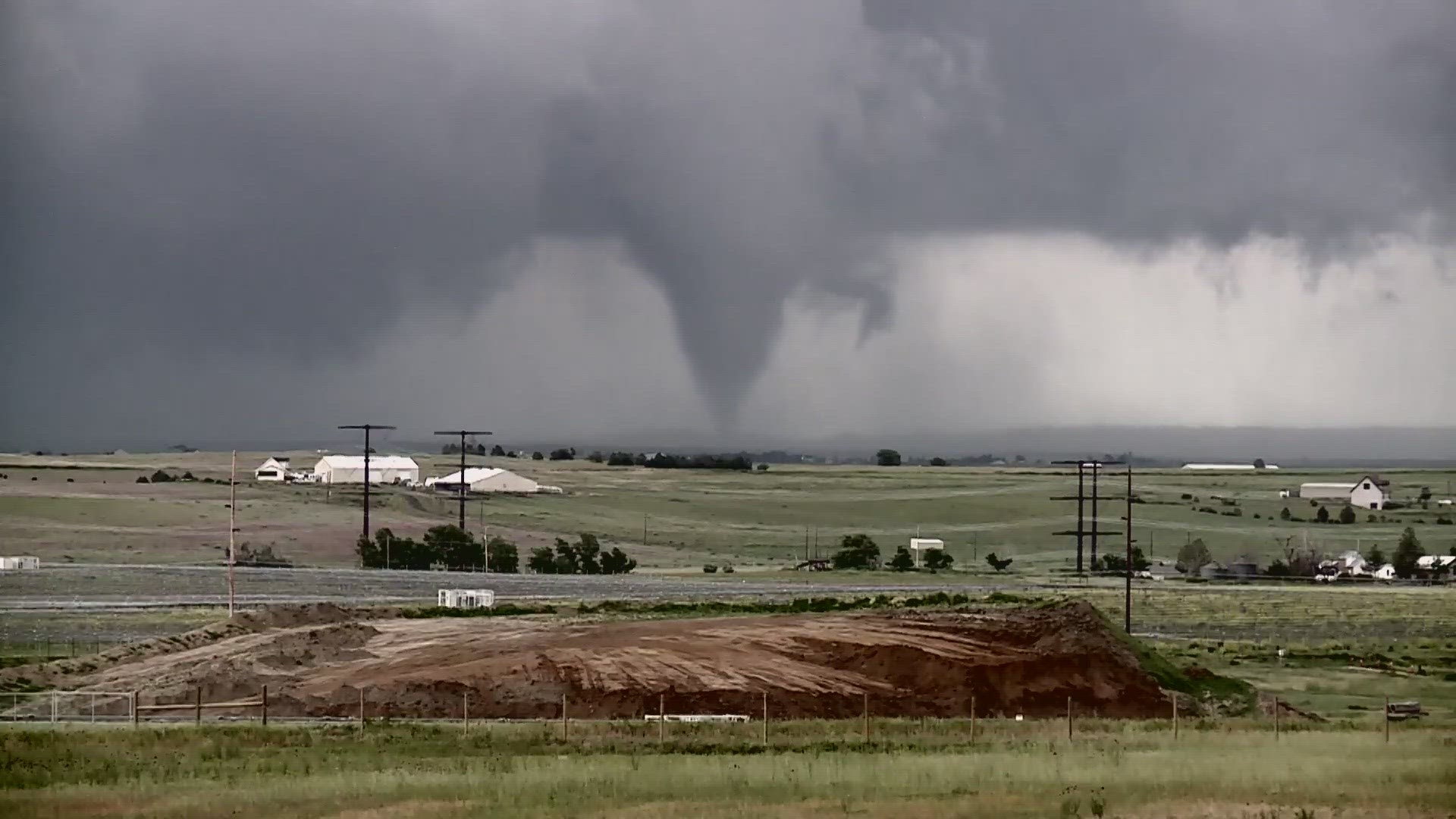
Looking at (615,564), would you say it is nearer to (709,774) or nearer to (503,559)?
(503,559)

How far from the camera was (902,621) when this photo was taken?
68625 mm

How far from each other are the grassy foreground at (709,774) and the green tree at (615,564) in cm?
9853

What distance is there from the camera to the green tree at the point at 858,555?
516 ft

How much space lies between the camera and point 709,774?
3744 centimetres

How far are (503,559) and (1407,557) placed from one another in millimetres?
89441

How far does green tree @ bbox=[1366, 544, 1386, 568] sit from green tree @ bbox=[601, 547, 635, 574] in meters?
63.7

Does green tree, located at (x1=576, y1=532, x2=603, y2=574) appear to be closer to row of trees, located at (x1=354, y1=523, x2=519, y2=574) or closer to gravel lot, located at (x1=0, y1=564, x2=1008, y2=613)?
row of trees, located at (x1=354, y1=523, x2=519, y2=574)

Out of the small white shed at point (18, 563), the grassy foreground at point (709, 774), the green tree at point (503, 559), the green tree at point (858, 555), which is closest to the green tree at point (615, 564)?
the green tree at point (503, 559)

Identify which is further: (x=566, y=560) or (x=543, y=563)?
(x=566, y=560)

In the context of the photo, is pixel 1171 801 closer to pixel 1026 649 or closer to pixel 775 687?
pixel 775 687

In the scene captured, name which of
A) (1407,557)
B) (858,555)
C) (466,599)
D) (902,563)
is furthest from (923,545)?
(466,599)

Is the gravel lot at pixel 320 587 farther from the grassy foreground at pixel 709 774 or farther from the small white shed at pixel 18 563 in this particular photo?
the grassy foreground at pixel 709 774

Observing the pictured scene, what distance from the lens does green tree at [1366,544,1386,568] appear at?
162125 mm

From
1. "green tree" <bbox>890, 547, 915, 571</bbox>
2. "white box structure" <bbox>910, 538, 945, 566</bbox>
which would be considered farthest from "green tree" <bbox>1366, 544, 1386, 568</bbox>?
"green tree" <bbox>890, 547, 915, 571</bbox>
